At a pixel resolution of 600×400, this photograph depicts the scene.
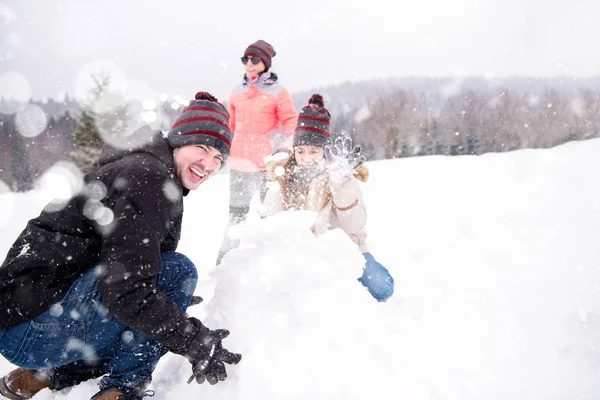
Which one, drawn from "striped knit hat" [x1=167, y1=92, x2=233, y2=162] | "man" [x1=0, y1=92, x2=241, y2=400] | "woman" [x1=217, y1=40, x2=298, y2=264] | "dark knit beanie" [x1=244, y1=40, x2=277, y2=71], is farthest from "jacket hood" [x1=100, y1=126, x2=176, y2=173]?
"dark knit beanie" [x1=244, y1=40, x2=277, y2=71]

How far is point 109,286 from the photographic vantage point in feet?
4.48

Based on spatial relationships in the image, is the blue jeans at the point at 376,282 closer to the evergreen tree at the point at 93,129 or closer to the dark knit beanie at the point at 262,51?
the dark knit beanie at the point at 262,51

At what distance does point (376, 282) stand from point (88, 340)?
195 cm

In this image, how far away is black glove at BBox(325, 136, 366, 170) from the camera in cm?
289

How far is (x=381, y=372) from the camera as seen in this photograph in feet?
5.50

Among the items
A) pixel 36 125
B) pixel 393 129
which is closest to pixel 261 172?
pixel 393 129

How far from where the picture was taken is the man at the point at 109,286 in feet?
4.56

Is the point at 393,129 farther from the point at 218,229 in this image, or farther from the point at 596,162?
the point at 218,229

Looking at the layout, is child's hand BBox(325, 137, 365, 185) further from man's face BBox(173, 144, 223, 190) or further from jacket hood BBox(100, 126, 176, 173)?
jacket hood BBox(100, 126, 176, 173)

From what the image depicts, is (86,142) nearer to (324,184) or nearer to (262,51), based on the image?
(262,51)

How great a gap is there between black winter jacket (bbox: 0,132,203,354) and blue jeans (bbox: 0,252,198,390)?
0.06m

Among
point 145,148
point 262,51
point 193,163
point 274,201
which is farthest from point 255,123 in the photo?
point 145,148

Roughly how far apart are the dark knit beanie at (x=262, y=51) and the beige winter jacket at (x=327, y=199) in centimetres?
139

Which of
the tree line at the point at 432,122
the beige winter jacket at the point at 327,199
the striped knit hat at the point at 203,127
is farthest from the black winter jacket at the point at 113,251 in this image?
the tree line at the point at 432,122
